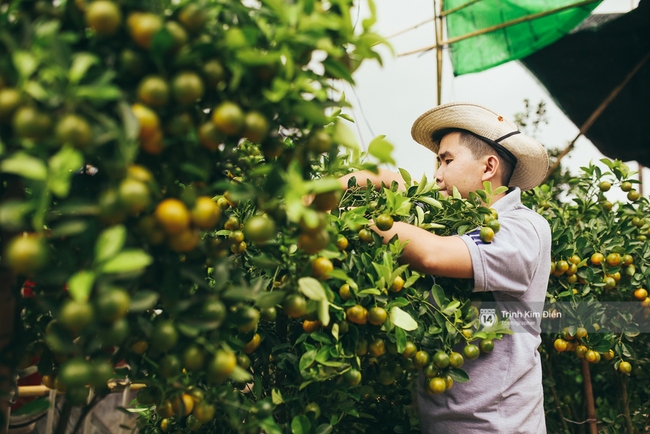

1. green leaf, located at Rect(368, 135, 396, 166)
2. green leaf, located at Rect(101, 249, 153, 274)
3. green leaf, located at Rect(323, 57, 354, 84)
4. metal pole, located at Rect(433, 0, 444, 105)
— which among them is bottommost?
green leaf, located at Rect(101, 249, 153, 274)

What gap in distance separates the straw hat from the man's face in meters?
0.09

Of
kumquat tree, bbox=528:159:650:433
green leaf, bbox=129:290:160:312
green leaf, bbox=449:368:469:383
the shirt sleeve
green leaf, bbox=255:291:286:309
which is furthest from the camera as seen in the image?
kumquat tree, bbox=528:159:650:433

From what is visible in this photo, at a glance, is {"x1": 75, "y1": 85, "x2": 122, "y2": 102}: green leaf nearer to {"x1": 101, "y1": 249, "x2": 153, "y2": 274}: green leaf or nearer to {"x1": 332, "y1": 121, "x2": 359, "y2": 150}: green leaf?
{"x1": 101, "y1": 249, "x2": 153, "y2": 274}: green leaf

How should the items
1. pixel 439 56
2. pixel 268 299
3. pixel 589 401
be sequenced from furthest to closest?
1. pixel 439 56
2. pixel 589 401
3. pixel 268 299

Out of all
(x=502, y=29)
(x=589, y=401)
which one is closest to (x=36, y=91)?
(x=589, y=401)

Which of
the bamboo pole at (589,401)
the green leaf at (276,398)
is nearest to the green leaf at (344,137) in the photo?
the green leaf at (276,398)

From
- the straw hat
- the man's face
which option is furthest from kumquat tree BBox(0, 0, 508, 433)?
the straw hat

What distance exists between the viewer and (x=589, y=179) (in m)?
2.26

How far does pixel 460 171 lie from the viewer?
1777 mm

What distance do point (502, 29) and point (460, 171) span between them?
251cm

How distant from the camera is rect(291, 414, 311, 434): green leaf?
3.24ft

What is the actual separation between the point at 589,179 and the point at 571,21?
203 centimetres

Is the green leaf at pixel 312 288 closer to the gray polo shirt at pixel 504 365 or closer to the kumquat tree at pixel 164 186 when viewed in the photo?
the kumquat tree at pixel 164 186

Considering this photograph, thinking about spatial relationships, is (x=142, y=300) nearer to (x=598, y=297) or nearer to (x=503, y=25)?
(x=598, y=297)
